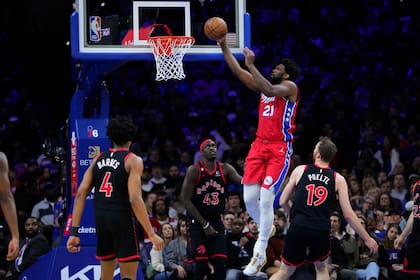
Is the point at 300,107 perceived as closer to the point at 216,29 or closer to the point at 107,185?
the point at 216,29

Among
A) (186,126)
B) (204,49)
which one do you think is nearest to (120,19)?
(204,49)

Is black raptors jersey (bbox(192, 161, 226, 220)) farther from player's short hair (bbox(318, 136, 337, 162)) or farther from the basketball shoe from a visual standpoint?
player's short hair (bbox(318, 136, 337, 162))

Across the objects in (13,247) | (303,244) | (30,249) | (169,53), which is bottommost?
(30,249)

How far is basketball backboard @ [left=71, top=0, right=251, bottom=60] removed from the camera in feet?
38.6

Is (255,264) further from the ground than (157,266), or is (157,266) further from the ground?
(255,264)

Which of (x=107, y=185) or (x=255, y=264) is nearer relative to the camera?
(x=107, y=185)

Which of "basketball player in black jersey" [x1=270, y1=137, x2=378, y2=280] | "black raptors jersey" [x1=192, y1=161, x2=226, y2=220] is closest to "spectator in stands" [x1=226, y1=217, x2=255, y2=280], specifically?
"black raptors jersey" [x1=192, y1=161, x2=226, y2=220]

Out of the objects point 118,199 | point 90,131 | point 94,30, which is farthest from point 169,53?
point 118,199

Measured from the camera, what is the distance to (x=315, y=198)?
10555 millimetres

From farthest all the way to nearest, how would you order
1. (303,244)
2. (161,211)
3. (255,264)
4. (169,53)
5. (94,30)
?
(161,211)
(94,30)
(169,53)
(255,264)
(303,244)

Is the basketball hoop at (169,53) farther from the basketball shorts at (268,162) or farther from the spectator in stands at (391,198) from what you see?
the spectator in stands at (391,198)

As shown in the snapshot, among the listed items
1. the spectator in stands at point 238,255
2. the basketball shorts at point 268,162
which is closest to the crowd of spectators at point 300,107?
the spectator in stands at point 238,255

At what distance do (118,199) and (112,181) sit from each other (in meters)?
0.18

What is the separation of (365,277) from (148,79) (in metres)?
8.81
